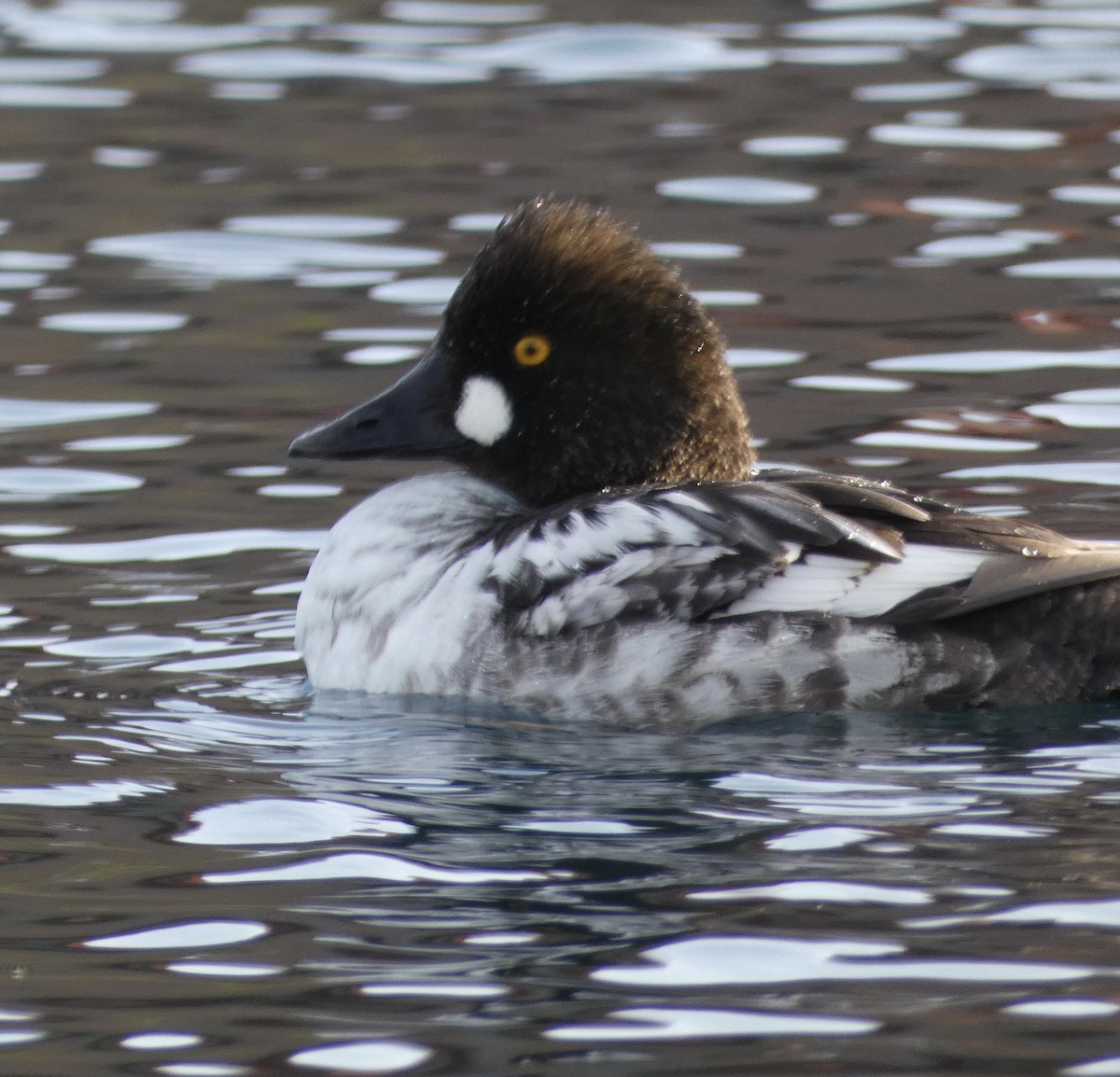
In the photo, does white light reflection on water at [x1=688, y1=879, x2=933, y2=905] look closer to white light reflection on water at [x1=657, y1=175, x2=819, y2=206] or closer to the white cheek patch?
the white cheek patch

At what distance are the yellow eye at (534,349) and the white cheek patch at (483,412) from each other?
12cm

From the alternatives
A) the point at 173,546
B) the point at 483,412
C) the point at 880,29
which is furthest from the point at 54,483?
the point at 880,29

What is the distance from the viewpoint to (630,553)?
244 inches

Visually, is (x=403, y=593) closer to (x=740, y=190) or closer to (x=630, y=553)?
(x=630, y=553)

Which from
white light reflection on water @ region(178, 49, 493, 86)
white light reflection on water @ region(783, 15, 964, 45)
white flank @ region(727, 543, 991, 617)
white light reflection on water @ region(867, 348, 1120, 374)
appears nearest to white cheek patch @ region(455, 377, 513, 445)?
white flank @ region(727, 543, 991, 617)

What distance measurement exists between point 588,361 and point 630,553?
0.76m

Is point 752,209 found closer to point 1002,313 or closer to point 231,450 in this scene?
point 1002,313

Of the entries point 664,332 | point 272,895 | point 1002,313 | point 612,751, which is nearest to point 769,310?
point 1002,313

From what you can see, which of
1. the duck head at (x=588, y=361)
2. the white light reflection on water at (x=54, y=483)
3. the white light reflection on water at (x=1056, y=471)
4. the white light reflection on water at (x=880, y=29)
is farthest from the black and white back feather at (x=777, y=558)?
the white light reflection on water at (x=880, y=29)

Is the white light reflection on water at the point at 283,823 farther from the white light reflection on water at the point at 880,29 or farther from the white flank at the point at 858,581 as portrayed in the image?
the white light reflection on water at the point at 880,29

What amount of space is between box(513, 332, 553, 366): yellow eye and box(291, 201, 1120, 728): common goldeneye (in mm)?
10

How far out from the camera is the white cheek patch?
271 inches

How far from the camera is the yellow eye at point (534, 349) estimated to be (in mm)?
6793

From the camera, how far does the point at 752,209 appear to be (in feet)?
37.7
